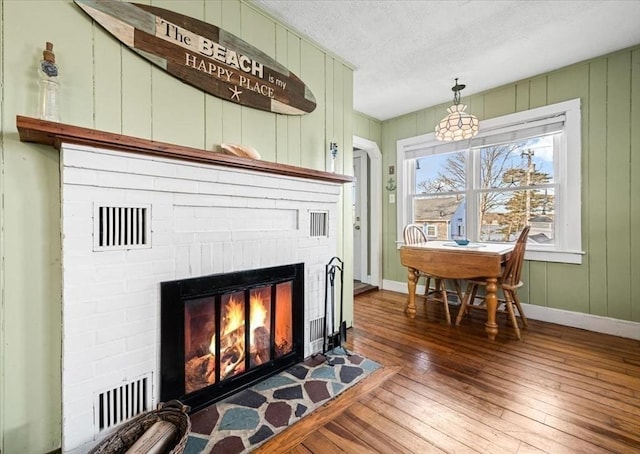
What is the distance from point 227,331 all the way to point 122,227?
Result: 0.80 m

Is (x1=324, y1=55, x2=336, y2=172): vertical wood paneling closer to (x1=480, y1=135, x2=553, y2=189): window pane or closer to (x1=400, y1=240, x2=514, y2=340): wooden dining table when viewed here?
(x1=400, y1=240, x2=514, y2=340): wooden dining table

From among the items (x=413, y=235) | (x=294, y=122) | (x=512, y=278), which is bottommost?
(x=512, y=278)

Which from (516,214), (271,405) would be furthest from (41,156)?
(516,214)

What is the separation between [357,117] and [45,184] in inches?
134

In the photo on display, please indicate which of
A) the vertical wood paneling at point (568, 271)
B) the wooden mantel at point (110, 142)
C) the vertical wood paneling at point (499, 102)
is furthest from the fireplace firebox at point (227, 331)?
the vertical wood paneling at point (499, 102)

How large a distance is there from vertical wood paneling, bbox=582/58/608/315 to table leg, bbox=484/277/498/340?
0.98 metres

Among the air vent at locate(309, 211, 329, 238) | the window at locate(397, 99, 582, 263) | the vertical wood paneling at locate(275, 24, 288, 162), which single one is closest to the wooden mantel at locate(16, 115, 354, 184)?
the vertical wood paneling at locate(275, 24, 288, 162)

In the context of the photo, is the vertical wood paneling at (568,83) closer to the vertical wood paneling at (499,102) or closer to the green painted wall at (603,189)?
the green painted wall at (603,189)

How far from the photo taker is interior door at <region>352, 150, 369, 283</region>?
14.9ft

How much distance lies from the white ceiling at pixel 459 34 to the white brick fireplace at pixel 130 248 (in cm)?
131

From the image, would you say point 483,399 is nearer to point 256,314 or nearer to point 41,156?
point 256,314

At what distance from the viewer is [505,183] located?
323 cm

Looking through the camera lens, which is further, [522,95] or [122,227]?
[522,95]

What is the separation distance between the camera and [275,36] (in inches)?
82.0
